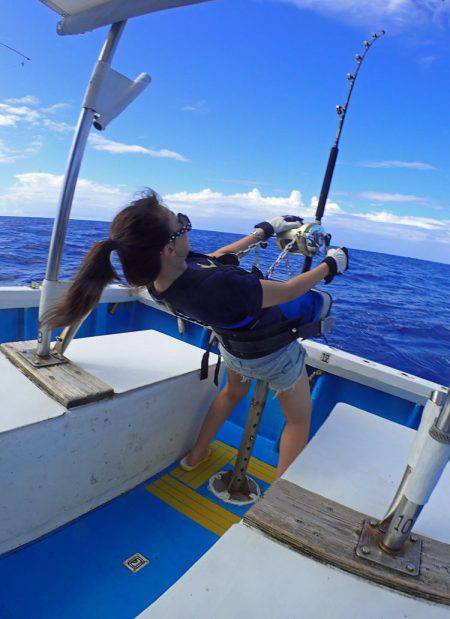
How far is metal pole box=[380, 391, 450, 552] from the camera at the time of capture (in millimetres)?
989

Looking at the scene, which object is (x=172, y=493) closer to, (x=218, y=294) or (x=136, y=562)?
(x=136, y=562)

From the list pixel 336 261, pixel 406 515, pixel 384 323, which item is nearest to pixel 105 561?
pixel 406 515

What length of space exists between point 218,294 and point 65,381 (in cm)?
87

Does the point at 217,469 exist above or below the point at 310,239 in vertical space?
below

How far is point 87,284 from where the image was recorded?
1.52m

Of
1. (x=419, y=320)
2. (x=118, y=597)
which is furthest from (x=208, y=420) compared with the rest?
(x=419, y=320)

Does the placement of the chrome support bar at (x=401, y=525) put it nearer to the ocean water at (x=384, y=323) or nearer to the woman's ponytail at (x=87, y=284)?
the woman's ponytail at (x=87, y=284)

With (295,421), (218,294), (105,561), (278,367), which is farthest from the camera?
(295,421)

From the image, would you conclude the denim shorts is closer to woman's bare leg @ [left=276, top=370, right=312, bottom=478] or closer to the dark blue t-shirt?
woman's bare leg @ [left=276, top=370, right=312, bottom=478]

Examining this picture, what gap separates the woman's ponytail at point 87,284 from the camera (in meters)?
1.47

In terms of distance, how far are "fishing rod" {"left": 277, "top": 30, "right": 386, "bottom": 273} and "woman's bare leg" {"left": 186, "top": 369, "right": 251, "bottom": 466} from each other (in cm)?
74

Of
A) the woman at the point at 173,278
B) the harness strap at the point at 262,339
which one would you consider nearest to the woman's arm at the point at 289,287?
the woman at the point at 173,278

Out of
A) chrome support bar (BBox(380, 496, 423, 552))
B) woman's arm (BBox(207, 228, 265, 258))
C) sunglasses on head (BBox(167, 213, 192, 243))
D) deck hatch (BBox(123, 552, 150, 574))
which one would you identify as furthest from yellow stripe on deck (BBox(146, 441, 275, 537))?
sunglasses on head (BBox(167, 213, 192, 243))

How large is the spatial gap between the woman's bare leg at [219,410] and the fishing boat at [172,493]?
100 mm
